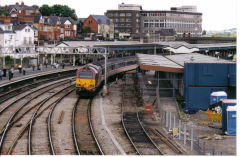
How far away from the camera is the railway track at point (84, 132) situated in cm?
2134

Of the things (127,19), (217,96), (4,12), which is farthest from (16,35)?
(217,96)

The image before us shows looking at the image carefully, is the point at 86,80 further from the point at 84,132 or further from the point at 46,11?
the point at 46,11

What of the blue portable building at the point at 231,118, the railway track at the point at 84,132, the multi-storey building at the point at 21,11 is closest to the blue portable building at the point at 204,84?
the railway track at the point at 84,132

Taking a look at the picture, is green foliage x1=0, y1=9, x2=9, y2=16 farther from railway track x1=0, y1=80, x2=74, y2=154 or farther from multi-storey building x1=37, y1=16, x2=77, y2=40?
railway track x1=0, y1=80, x2=74, y2=154

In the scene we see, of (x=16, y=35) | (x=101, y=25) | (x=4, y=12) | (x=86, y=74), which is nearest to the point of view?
(x=86, y=74)

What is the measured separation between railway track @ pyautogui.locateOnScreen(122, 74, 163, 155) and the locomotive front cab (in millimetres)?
3469

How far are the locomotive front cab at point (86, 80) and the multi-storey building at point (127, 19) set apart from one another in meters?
78.2

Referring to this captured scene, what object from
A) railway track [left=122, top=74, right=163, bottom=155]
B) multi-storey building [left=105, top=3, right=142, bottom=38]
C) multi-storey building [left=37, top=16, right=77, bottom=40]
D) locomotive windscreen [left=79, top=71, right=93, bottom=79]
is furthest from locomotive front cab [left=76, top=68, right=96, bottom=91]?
multi-storey building [left=105, top=3, right=142, bottom=38]

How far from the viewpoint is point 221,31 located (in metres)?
26.0

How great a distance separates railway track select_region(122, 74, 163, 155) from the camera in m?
21.3

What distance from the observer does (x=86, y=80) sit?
38500 mm

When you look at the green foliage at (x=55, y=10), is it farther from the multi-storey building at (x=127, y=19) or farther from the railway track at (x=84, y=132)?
the railway track at (x=84, y=132)

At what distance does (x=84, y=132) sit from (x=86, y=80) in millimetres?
13391

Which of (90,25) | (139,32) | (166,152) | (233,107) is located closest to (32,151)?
(166,152)
